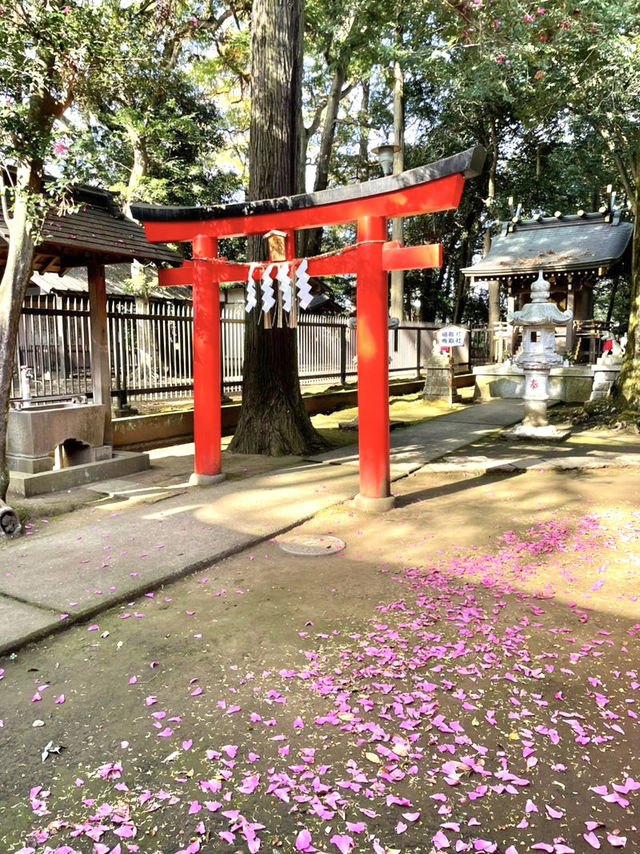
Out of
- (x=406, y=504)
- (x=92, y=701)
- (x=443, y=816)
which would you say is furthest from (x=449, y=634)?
(x=406, y=504)

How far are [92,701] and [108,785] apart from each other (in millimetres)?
667

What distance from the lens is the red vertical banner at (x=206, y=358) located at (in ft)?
23.8

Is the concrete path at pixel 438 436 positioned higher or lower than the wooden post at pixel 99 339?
lower

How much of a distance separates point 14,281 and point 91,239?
2.20m

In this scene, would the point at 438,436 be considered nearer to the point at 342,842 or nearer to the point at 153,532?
the point at 153,532

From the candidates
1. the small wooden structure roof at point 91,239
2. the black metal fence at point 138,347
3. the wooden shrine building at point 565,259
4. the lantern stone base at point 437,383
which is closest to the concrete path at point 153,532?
the black metal fence at point 138,347

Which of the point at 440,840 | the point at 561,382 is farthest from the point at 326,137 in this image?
the point at 440,840

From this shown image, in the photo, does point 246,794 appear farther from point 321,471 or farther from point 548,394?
point 548,394

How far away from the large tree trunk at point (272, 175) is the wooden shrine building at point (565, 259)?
38.6 ft

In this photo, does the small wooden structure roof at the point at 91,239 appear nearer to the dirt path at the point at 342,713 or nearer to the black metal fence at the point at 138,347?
the black metal fence at the point at 138,347

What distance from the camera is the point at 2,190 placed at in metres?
5.32

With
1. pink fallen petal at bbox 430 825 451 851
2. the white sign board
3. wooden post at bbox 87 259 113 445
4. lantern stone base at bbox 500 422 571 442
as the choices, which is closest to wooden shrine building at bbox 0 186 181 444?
wooden post at bbox 87 259 113 445

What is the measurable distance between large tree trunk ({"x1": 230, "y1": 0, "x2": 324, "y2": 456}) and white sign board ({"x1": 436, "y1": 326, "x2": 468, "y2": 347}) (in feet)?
23.1

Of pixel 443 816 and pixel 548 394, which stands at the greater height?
pixel 548 394
